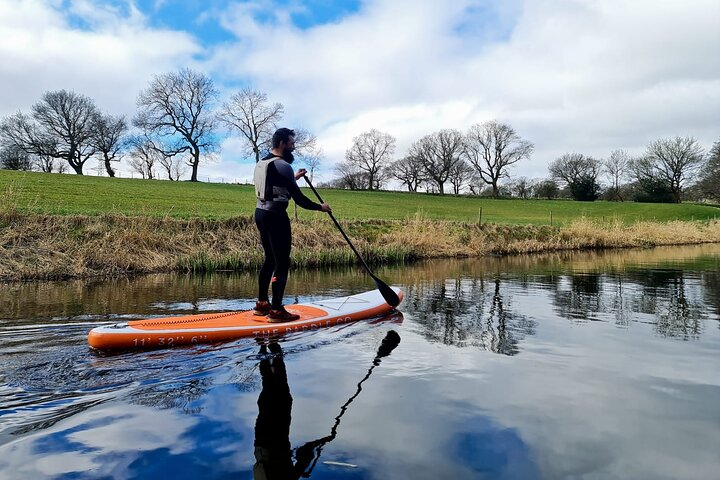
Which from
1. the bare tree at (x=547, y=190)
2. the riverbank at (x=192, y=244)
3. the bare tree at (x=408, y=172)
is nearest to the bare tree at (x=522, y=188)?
the bare tree at (x=547, y=190)

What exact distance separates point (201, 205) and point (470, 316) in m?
21.7

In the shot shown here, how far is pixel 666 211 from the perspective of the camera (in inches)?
1768

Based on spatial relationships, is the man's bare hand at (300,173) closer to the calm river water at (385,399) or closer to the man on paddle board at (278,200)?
the man on paddle board at (278,200)

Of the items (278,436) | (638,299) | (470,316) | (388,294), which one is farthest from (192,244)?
(278,436)

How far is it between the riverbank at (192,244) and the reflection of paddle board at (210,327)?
24.0ft

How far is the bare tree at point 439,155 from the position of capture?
6750 cm

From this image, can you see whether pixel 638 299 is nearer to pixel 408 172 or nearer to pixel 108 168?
pixel 108 168

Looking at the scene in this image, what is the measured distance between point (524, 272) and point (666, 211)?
4027 cm

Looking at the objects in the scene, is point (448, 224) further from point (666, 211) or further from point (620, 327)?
point (666, 211)

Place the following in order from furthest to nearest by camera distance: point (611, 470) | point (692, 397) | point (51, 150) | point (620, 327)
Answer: point (51, 150) < point (620, 327) < point (692, 397) < point (611, 470)

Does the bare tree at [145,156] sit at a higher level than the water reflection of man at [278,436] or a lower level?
higher

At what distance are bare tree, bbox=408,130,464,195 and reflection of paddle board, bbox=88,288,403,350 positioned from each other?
2403 inches

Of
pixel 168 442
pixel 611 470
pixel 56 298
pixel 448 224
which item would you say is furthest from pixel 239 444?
pixel 448 224

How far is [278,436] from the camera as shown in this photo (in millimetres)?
3086
